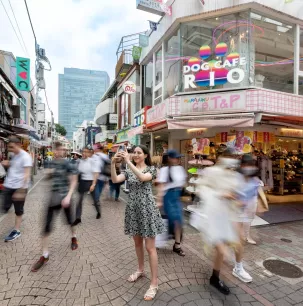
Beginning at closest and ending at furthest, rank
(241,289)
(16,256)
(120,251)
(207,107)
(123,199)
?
(241,289)
(16,256)
(120,251)
(207,107)
(123,199)

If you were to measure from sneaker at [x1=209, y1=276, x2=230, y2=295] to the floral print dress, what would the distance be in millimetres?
1029

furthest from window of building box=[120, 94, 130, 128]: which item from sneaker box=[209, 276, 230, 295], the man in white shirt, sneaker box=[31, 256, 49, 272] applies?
sneaker box=[209, 276, 230, 295]

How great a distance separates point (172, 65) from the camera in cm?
889

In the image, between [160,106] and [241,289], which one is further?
[160,106]

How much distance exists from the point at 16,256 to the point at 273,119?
25.6 feet

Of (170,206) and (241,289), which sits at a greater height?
(170,206)

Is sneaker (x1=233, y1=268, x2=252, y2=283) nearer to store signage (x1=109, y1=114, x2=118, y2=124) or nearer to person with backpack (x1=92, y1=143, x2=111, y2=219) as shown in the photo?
person with backpack (x1=92, y1=143, x2=111, y2=219)

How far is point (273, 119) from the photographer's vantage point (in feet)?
23.0

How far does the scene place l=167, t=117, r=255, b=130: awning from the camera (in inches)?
250

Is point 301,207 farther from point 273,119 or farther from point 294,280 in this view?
point 294,280

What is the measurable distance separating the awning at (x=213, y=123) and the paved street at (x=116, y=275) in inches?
128

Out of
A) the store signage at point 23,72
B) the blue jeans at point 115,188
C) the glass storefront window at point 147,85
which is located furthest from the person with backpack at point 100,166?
the store signage at point 23,72

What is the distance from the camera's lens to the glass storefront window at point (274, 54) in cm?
738

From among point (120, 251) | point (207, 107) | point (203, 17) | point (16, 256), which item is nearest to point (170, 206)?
point (120, 251)
